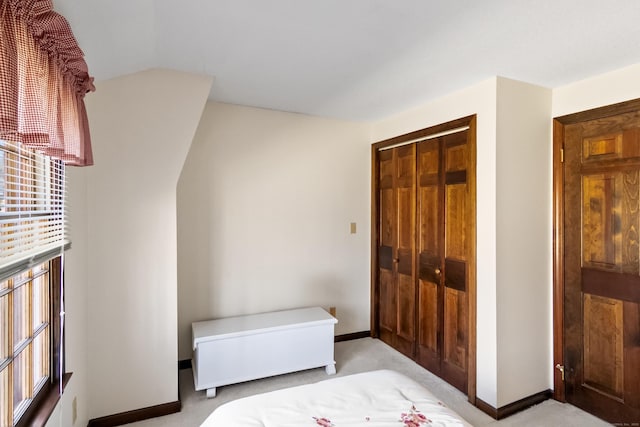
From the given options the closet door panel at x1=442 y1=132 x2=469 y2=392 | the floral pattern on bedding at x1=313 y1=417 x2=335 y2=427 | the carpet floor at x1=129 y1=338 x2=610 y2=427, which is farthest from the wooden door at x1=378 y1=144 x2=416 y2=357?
the floral pattern on bedding at x1=313 y1=417 x2=335 y2=427

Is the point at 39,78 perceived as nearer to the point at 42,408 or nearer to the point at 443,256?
the point at 42,408

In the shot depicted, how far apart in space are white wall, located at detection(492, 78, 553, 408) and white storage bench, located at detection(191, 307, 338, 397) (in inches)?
50.7

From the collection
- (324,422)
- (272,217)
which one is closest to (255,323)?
(272,217)

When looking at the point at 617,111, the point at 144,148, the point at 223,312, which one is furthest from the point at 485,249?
the point at 144,148

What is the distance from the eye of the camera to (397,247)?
128 inches

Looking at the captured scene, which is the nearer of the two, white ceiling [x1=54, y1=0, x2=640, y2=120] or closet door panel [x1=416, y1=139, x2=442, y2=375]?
white ceiling [x1=54, y1=0, x2=640, y2=120]

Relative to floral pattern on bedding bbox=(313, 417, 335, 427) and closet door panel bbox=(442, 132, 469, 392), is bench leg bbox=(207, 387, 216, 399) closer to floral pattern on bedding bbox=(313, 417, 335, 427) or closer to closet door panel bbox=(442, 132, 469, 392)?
floral pattern on bedding bbox=(313, 417, 335, 427)

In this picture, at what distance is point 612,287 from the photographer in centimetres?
213

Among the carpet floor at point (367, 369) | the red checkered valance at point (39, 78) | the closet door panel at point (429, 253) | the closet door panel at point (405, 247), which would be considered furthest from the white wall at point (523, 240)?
the red checkered valance at point (39, 78)

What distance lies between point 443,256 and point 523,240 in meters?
0.59

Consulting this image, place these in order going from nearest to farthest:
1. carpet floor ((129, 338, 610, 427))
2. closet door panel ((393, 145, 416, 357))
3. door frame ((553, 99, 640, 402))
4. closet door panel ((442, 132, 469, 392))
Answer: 1. carpet floor ((129, 338, 610, 427))
2. door frame ((553, 99, 640, 402))
3. closet door panel ((442, 132, 469, 392))
4. closet door panel ((393, 145, 416, 357))

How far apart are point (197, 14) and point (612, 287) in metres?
2.96

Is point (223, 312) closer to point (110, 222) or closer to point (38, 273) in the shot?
point (110, 222)

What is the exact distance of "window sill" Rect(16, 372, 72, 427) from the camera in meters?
1.30
